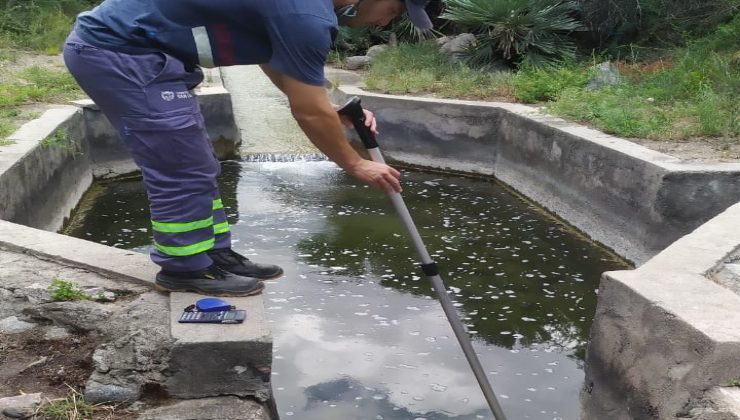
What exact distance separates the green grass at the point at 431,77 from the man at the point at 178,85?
5399 millimetres

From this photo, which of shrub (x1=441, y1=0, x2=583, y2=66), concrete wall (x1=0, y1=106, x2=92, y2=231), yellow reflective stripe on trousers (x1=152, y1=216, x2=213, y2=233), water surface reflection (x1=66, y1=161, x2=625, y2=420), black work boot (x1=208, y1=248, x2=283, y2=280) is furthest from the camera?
shrub (x1=441, y1=0, x2=583, y2=66)

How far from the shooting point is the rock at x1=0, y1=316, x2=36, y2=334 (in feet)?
9.43

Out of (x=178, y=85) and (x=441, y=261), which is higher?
(x=178, y=85)

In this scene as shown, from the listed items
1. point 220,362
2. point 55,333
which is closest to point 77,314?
point 55,333

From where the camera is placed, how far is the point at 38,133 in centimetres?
571

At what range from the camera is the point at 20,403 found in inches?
94.0

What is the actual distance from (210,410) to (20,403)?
22.2 inches

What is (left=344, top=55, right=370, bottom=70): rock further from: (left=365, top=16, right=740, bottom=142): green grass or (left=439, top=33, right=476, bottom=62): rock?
(left=365, top=16, right=740, bottom=142): green grass

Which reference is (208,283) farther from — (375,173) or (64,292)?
(375,173)

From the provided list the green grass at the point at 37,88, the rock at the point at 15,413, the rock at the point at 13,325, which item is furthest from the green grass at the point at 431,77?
the rock at the point at 15,413

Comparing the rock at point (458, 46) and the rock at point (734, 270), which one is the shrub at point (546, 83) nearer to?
the rock at point (458, 46)

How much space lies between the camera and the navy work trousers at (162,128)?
2.66m

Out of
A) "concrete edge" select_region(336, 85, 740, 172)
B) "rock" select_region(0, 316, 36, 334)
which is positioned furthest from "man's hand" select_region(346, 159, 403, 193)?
"concrete edge" select_region(336, 85, 740, 172)

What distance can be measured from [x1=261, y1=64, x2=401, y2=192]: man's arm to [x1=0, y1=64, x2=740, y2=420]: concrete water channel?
616mm
